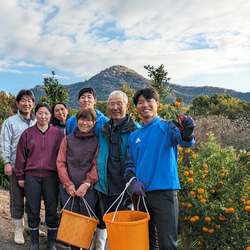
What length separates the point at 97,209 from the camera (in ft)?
9.75

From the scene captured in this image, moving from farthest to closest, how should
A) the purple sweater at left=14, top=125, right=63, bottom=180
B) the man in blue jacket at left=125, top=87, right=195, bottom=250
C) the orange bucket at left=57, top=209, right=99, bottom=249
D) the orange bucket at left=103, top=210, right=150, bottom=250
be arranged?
the purple sweater at left=14, top=125, right=63, bottom=180
the orange bucket at left=57, top=209, right=99, bottom=249
the man in blue jacket at left=125, top=87, right=195, bottom=250
the orange bucket at left=103, top=210, right=150, bottom=250

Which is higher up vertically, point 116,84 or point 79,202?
point 116,84

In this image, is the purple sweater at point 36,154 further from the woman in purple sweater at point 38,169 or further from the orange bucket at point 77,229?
the orange bucket at point 77,229

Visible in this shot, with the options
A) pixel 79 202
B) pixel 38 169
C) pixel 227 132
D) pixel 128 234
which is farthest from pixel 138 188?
pixel 227 132

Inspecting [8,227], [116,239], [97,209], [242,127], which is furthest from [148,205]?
[242,127]

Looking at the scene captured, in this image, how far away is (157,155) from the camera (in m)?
2.19

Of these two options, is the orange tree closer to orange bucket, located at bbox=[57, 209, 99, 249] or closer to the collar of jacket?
the collar of jacket

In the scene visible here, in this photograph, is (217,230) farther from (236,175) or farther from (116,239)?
(116,239)

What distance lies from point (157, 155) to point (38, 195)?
162cm

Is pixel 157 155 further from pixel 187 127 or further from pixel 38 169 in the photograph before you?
pixel 38 169

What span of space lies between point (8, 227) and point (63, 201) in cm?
160

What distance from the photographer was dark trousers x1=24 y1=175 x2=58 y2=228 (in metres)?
2.98

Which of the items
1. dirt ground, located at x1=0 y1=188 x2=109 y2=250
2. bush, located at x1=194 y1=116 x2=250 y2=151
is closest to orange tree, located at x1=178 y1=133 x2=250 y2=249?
dirt ground, located at x1=0 y1=188 x2=109 y2=250

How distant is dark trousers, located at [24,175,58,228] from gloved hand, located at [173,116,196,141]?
175 centimetres
